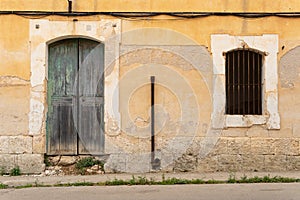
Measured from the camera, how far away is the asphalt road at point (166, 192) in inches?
254

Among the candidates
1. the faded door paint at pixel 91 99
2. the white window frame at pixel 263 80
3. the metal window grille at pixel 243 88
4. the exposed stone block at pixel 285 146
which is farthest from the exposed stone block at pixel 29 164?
the exposed stone block at pixel 285 146

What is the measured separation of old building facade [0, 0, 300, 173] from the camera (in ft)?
28.7

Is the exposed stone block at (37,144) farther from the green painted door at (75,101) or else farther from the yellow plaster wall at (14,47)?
the yellow plaster wall at (14,47)

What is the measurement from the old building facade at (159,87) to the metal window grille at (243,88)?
0.07ft

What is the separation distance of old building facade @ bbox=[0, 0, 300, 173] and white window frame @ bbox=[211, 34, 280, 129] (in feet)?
0.07

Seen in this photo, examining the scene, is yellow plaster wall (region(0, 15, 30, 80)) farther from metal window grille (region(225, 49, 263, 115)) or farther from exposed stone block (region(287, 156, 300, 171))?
exposed stone block (region(287, 156, 300, 171))

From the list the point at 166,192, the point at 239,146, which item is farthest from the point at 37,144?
the point at 239,146

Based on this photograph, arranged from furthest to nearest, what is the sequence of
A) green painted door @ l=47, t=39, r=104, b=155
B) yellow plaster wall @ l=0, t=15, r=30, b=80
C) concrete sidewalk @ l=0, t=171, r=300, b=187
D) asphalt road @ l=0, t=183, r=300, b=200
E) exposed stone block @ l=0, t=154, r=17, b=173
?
green painted door @ l=47, t=39, r=104, b=155 < yellow plaster wall @ l=0, t=15, r=30, b=80 < exposed stone block @ l=0, t=154, r=17, b=173 < concrete sidewalk @ l=0, t=171, r=300, b=187 < asphalt road @ l=0, t=183, r=300, b=200

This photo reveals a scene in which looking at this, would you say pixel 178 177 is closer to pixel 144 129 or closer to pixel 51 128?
pixel 144 129

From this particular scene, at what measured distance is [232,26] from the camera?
8.95 meters

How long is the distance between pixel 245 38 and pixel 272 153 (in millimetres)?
2434

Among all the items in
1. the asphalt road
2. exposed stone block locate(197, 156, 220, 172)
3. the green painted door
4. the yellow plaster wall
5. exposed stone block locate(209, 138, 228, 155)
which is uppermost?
the yellow plaster wall

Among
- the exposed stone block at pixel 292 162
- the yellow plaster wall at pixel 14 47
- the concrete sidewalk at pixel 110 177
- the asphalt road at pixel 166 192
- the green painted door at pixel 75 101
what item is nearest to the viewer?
the asphalt road at pixel 166 192

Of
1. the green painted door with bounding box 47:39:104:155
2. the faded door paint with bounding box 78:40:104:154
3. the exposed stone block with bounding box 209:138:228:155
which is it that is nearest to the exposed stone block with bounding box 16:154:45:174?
the green painted door with bounding box 47:39:104:155
